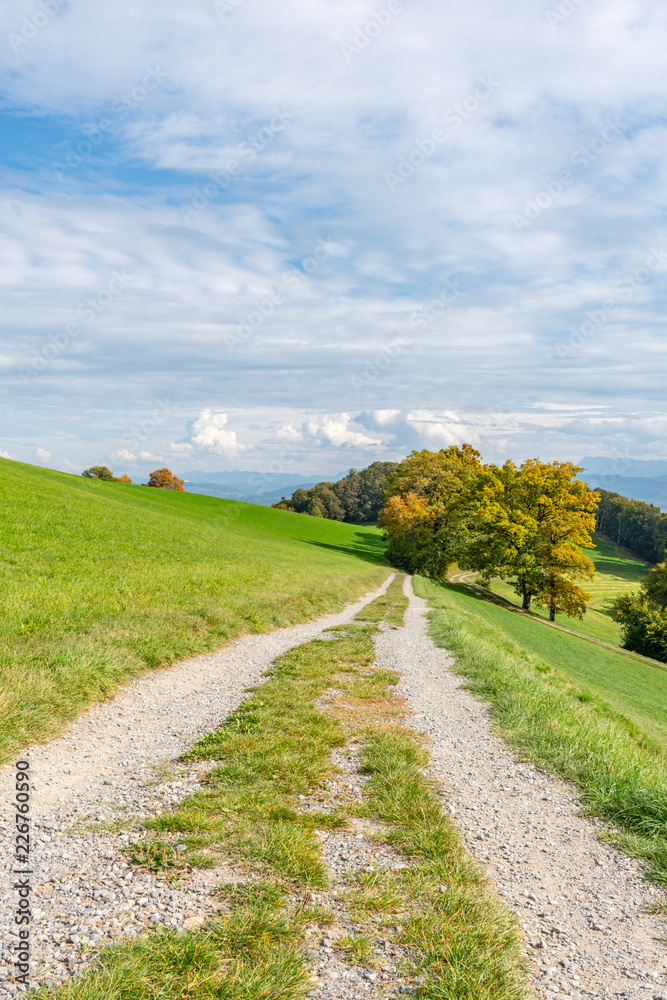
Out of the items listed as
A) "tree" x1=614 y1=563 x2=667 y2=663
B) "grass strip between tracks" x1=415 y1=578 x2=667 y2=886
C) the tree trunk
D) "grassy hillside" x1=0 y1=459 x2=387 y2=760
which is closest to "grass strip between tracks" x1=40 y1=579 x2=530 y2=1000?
"grass strip between tracks" x1=415 y1=578 x2=667 y2=886

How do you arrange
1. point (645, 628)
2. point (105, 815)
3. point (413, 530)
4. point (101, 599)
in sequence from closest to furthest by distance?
point (105, 815) < point (101, 599) < point (645, 628) < point (413, 530)

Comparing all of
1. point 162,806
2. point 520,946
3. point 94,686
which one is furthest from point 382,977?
point 94,686

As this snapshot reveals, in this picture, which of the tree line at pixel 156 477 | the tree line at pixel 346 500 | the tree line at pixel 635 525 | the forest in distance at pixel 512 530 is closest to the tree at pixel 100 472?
the tree line at pixel 156 477

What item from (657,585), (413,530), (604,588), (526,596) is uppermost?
(413,530)

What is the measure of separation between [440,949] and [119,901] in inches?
96.1

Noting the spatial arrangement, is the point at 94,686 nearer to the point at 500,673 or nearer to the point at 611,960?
the point at 611,960

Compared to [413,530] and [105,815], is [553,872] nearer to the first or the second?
[105,815]

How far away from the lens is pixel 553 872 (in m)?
4.96

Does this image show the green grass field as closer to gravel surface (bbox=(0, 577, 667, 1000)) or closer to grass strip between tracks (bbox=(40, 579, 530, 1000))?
gravel surface (bbox=(0, 577, 667, 1000))

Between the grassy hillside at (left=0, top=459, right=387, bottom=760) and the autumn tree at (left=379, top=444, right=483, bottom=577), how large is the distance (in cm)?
2175

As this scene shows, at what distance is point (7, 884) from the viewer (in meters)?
4.17

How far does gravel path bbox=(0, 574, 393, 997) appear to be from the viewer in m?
3.75

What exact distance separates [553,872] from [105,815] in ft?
14.6

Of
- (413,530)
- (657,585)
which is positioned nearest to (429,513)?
(413,530)
